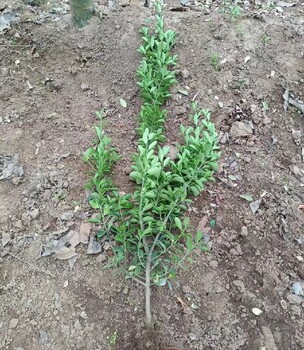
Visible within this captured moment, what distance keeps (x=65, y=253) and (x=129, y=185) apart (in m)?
0.64

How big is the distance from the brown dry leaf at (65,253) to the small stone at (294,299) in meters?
1.34

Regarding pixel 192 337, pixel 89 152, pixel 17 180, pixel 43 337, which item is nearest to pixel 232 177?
pixel 89 152

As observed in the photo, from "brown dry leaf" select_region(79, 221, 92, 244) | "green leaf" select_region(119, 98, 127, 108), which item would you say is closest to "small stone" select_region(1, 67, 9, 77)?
"green leaf" select_region(119, 98, 127, 108)

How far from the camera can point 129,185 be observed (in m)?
2.92

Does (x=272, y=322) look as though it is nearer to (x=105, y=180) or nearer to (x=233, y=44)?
(x=105, y=180)

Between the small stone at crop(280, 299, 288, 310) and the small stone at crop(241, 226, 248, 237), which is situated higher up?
the small stone at crop(241, 226, 248, 237)

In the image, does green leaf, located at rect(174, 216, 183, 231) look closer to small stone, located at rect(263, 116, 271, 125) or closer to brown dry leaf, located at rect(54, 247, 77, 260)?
brown dry leaf, located at rect(54, 247, 77, 260)

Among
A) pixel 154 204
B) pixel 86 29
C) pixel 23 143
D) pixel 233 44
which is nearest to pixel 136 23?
pixel 86 29

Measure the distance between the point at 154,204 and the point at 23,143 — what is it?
1.22 m

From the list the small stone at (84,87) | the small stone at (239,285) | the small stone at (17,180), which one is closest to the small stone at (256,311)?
the small stone at (239,285)

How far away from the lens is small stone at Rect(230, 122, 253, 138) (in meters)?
3.28

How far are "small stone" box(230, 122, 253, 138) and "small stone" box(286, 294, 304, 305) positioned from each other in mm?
1273

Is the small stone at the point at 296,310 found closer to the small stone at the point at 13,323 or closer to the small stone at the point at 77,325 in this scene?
the small stone at the point at 77,325

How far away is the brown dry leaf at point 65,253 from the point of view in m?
2.62
